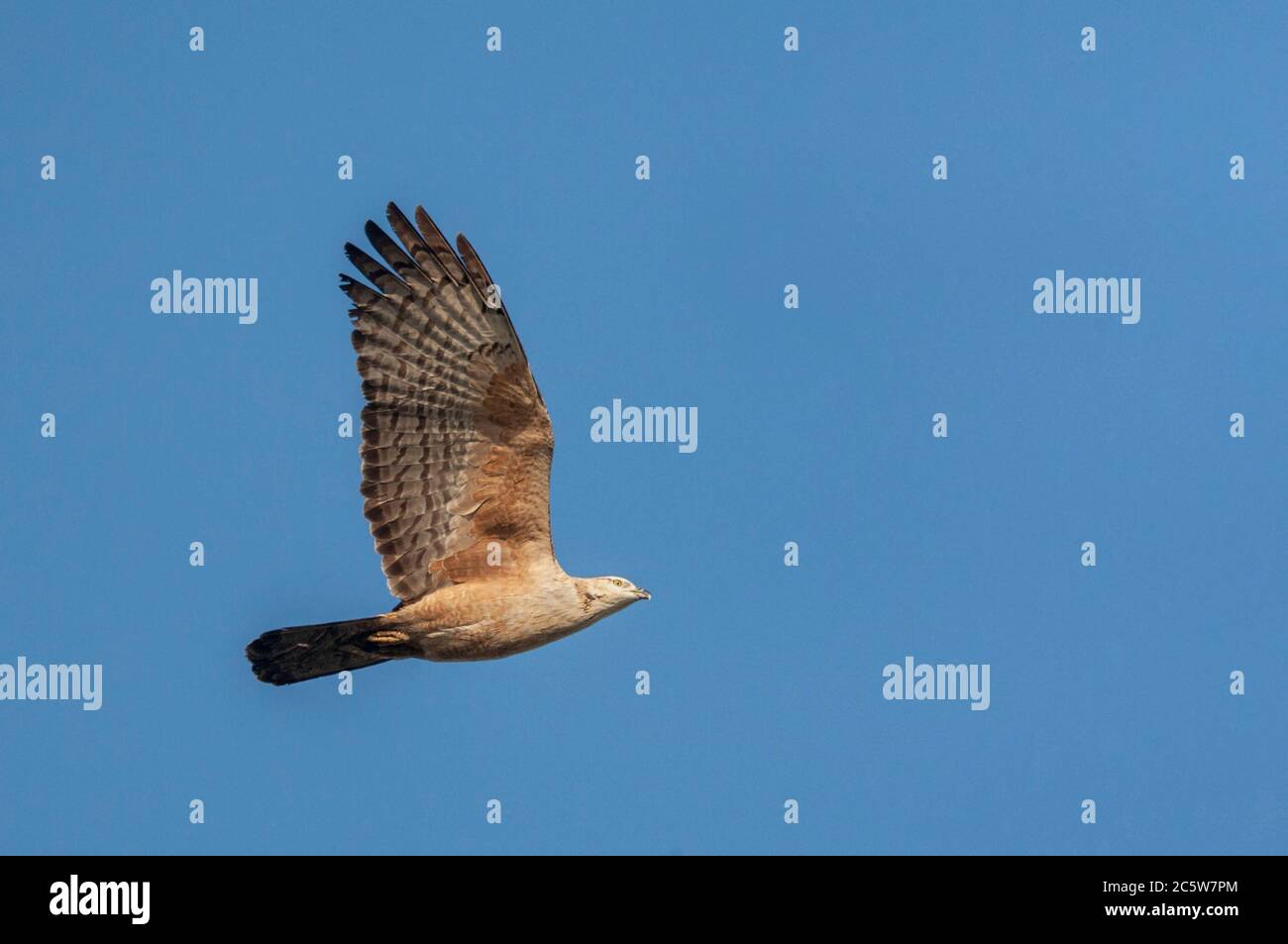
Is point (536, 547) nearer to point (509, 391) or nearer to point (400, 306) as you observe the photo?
point (509, 391)

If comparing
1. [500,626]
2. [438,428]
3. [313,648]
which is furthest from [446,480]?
[313,648]

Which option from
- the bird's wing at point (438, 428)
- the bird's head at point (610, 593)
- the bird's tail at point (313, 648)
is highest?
the bird's wing at point (438, 428)

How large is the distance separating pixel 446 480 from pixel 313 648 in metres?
1.69

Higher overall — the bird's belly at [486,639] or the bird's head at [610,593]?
the bird's head at [610,593]

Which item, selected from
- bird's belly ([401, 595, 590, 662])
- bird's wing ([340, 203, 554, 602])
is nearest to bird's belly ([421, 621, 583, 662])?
A: bird's belly ([401, 595, 590, 662])

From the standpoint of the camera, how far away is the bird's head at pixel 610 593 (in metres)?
14.7

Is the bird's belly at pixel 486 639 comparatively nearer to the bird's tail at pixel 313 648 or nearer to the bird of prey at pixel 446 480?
the bird of prey at pixel 446 480

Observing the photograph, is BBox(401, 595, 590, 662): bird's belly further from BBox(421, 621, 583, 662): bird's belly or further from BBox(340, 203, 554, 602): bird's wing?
BBox(340, 203, 554, 602): bird's wing

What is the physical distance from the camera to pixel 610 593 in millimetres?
14742

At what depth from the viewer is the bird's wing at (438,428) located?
1493 centimetres

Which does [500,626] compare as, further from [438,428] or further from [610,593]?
[438,428]

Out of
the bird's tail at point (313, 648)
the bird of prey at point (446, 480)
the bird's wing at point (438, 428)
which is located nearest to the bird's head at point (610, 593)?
the bird of prey at point (446, 480)

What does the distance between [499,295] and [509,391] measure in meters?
0.76

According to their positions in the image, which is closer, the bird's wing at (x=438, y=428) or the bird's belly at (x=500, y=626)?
the bird's belly at (x=500, y=626)
